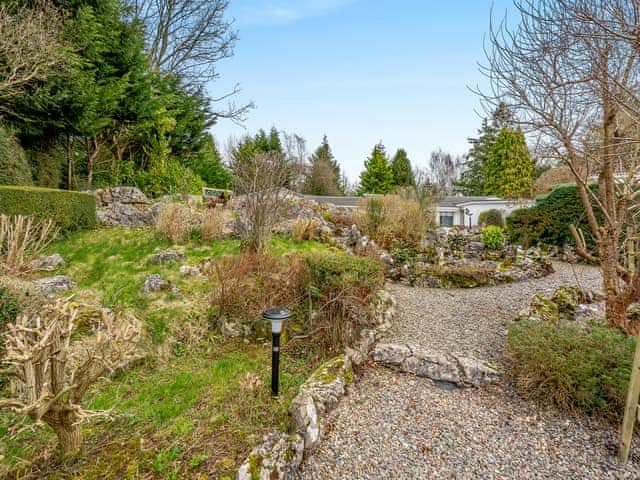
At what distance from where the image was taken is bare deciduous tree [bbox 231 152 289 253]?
524cm

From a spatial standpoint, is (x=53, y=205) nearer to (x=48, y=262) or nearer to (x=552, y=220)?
(x=48, y=262)

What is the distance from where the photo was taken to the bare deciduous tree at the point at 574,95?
2.71m

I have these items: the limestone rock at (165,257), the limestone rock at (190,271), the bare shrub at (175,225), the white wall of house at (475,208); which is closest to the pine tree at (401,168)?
the white wall of house at (475,208)

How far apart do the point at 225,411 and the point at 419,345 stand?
2188 millimetres

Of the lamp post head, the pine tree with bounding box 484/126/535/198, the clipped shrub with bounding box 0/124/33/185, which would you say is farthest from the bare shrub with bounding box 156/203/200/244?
the pine tree with bounding box 484/126/535/198

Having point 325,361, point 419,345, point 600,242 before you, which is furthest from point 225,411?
point 600,242

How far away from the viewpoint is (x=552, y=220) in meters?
8.66

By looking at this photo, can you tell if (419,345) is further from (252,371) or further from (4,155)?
(4,155)

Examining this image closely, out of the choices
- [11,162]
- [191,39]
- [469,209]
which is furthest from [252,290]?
[469,209]

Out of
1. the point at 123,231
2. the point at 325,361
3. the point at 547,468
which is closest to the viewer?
the point at 547,468

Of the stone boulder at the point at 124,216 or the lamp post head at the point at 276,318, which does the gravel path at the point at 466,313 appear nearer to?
the lamp post head at the point at 276,318

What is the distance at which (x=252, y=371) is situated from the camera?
2934mm

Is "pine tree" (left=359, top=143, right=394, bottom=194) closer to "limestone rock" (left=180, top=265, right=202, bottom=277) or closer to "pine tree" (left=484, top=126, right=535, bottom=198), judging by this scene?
"pine tree" (left=484, top=126, right=535, bottom=198)

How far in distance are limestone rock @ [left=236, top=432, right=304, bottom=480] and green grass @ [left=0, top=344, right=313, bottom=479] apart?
0.44ft
